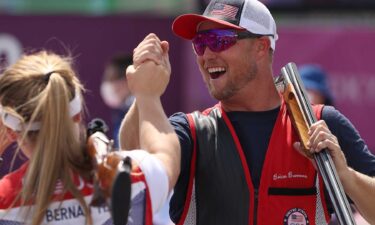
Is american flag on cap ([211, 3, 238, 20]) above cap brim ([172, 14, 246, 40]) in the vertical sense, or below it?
above

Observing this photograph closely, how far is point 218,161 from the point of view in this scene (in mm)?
4082

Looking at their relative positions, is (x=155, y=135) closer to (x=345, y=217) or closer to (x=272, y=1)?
(x=345, y=217)

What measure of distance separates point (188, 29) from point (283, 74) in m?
0.42

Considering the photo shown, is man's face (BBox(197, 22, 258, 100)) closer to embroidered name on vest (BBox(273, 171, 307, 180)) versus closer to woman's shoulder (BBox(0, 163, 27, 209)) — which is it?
embroidered name on vest (BBox(273, 171, 307, 180))

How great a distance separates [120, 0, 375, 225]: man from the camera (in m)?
4.05

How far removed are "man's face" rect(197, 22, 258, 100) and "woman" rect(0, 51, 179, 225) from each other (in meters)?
0.98

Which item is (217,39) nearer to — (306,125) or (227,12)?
(227,12)

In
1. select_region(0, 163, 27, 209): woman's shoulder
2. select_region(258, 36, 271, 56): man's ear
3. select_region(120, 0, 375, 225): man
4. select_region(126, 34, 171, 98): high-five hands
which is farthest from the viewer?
select_region(258, 36, 271, 56): man's ear

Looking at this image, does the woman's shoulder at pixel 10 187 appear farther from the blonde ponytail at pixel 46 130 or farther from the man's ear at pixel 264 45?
the man's ear at pixel 264 45

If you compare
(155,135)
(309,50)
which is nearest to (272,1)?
(309,50)

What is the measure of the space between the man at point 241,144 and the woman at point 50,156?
69 centimetres

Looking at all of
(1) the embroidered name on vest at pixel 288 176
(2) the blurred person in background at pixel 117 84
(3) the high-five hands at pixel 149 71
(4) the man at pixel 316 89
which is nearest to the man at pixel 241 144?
(1) the embroidered name on vest at pixel 288 176

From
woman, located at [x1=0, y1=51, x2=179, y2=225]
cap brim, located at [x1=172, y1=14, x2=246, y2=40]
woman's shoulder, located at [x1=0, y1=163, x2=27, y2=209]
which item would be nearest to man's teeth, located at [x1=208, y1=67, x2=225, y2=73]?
cap brim, located at [x1=172, y1=14, x2=246, y2=40]

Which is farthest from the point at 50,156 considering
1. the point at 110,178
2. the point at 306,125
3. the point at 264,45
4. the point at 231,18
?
the point at 264,45
